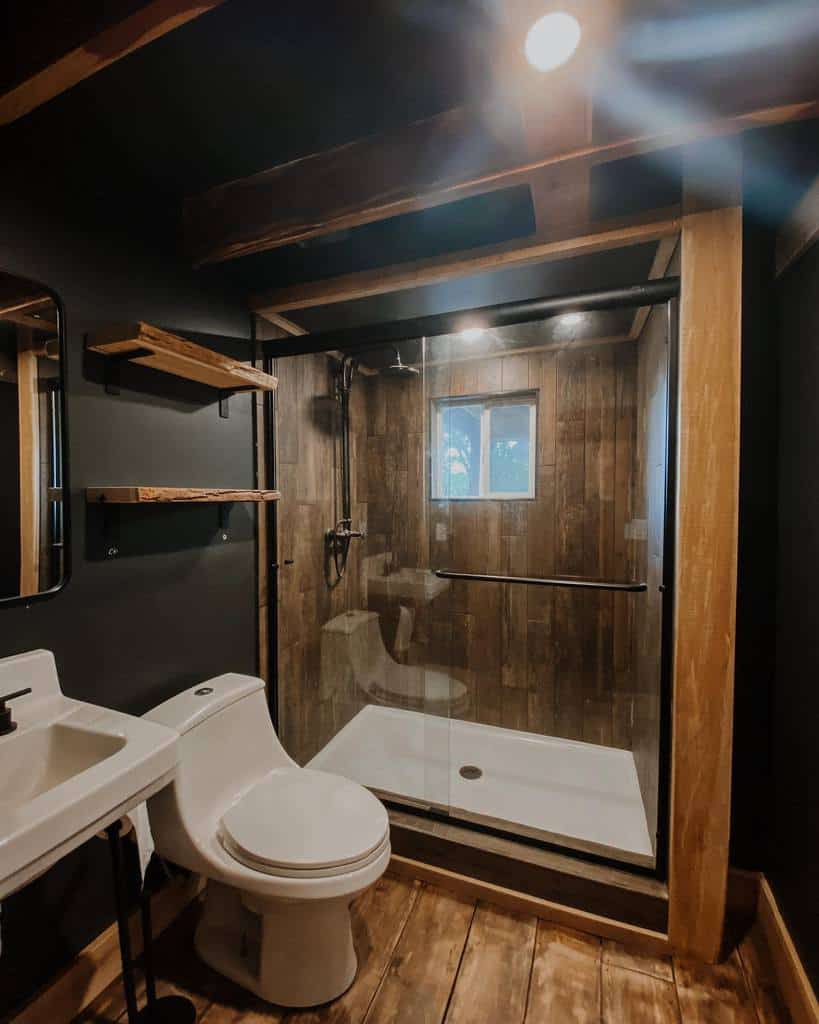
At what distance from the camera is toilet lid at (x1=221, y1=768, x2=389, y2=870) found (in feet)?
3.95

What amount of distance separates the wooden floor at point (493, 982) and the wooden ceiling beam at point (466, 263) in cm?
226

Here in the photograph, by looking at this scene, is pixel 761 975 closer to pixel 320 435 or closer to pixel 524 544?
pixel 524 544

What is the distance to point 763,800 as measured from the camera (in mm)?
1494

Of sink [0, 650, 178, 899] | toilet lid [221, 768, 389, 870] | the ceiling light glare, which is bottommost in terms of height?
toilet lid [221, 768, 389, 870]

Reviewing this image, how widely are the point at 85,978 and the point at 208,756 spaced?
0.62m

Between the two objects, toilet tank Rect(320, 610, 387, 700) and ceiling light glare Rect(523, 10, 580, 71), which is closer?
ceiling light glare Rect(523, 10, 580, 71)

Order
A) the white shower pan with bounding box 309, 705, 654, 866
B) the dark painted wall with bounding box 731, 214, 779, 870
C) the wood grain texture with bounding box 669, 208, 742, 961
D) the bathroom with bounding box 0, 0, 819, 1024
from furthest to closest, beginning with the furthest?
the white shower pan with bounding box 309, 705, 654, 866 → the dark painted wall with bounding box 731, 214, 779, 870 → the wood grain texture with bounding box 669, 208, 742, 961 → the bathroom with bounding box 0, 0, 819, 1024

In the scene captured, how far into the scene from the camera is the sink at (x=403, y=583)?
8.37 feet

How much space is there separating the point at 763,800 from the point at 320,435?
2.35 m

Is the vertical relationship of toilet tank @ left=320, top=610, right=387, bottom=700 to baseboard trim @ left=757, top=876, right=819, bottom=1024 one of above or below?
above

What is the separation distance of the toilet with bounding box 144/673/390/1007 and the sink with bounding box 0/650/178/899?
274mm

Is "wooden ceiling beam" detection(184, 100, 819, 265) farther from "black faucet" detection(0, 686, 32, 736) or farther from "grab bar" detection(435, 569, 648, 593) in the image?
"grab bar" detection(435, 569, 648, 593)

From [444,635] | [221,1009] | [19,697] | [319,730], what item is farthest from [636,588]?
[19,697]

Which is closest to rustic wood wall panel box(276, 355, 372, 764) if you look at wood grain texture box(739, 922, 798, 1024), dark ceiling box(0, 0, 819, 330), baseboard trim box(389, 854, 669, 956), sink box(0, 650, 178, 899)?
baseboard trim box(389, 854, 669, 956)
